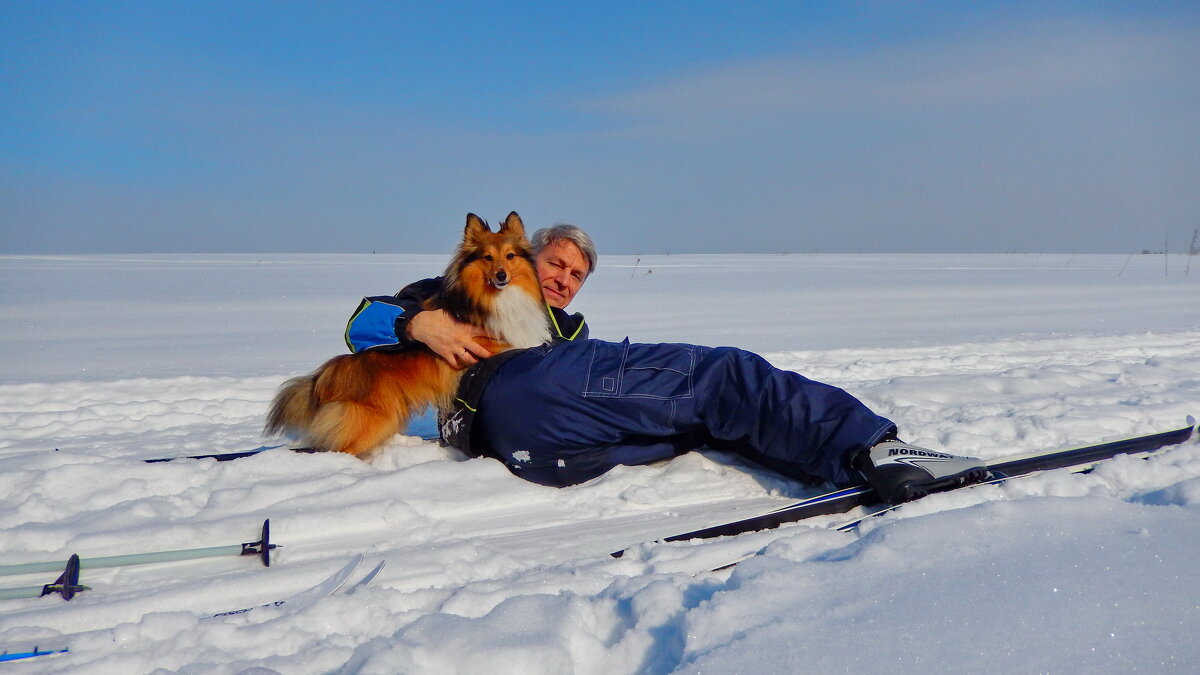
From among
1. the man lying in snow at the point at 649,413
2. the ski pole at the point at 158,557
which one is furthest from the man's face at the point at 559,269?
the ski pole at the point at 158,557

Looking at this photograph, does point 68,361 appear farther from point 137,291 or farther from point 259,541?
point 137,291

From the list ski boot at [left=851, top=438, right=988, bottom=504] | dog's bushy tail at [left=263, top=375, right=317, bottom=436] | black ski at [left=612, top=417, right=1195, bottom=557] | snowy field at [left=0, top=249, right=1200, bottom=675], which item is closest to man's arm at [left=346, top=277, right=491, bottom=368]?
dog's bushy tail at [left=263, top=375, right=317, bottom=436]

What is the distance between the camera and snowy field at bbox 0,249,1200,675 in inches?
56.6

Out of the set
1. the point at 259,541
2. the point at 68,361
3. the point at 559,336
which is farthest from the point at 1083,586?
the point at 68,361

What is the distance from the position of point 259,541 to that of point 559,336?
1666 millimetres

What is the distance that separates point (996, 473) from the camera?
102 inches

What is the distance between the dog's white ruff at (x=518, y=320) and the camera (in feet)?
10.7

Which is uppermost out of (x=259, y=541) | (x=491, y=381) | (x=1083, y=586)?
(x=491, y=381)

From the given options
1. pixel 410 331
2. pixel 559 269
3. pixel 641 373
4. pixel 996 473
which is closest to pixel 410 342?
pixel 410 331

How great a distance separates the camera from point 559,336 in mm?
3551

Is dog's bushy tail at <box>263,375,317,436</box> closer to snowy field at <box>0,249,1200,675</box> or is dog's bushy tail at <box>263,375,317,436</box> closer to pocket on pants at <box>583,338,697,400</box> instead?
snowy field at <box>0,249,1200,675</box>

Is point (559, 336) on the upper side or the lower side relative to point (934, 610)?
upper

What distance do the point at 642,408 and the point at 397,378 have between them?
1048mm

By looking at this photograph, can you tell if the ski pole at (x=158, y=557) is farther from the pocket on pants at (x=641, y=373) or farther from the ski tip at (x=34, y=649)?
the pocket on pants at (x=641, y=373)
